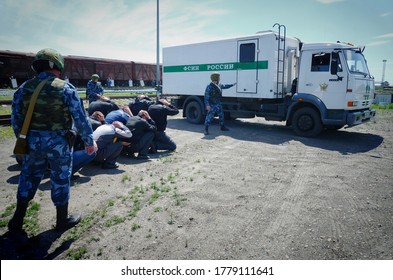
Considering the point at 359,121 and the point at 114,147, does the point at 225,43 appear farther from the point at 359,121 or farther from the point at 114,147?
the point at 114,147

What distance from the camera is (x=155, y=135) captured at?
6.87m

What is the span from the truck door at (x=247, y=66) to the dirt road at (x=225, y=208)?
12.2 feet

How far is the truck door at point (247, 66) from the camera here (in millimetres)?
9653

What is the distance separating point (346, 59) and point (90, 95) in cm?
871

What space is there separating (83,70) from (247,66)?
2344 centimetres

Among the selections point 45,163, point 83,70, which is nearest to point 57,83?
point 45,163

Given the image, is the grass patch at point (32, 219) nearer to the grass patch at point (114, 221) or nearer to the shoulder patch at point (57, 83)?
the grass patch at point (114, 221)

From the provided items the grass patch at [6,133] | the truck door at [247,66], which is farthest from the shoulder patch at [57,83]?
the truck door at [247,66]

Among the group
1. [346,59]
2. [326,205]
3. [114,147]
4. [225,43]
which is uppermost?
[225,43]

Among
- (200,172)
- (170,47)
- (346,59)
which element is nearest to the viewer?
(200,172)

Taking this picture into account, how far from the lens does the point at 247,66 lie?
987 cm

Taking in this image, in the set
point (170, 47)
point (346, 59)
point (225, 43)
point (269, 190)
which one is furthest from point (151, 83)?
point (269, 190)

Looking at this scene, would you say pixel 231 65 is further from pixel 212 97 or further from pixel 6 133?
pixel 6 133

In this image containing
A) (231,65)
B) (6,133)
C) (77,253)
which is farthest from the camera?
(231,65)
